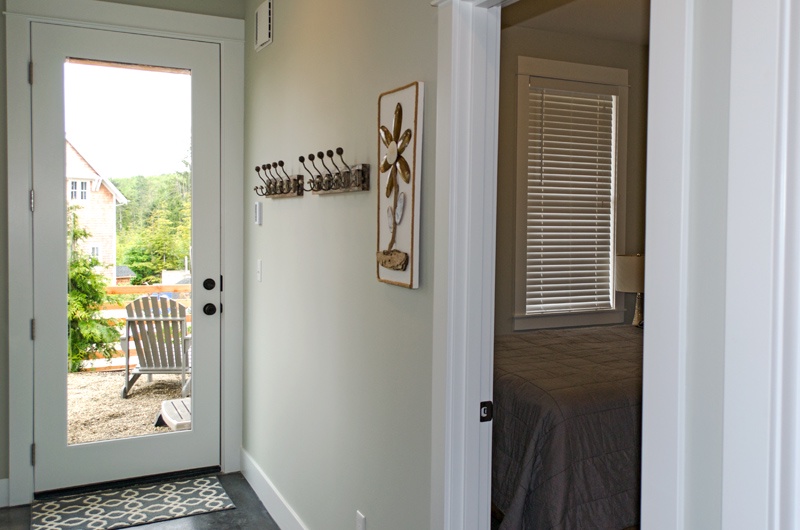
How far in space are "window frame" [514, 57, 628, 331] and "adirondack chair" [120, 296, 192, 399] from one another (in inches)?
77.5

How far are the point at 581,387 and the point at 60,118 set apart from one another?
9.25ft

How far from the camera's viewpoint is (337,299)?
2.74 meters

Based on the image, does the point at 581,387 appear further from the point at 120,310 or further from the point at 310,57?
the point at 120,310

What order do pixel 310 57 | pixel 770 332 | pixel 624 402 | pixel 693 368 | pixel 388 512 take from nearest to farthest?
1. pixel 770 332
2. pixel 693 368
3. pixel 388 512
4. pixel 624 402
5. pixel 310 57

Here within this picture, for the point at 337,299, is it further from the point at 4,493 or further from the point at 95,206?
the point at 4,493

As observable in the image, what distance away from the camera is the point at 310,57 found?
2988mm

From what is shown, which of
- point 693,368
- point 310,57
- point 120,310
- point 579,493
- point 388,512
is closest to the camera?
point 693,368

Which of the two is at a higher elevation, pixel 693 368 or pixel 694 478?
pixel 693 368

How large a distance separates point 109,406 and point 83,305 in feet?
1.79

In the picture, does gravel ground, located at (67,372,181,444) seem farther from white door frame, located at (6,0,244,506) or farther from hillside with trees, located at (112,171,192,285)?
hillside with trees, located at (112,171,192,285)

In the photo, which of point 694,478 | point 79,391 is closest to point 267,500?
point 79,391

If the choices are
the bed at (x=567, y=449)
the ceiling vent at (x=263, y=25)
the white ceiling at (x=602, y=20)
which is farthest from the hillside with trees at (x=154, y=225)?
the white ceiling at (x=602, y=20)

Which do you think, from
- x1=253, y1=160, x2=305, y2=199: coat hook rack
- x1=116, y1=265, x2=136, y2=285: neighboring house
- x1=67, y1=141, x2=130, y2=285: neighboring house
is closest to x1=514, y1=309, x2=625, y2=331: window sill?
x1=253, y1=160, x2=305, y2=199: coat hook rack

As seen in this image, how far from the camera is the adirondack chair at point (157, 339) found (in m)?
3.86
